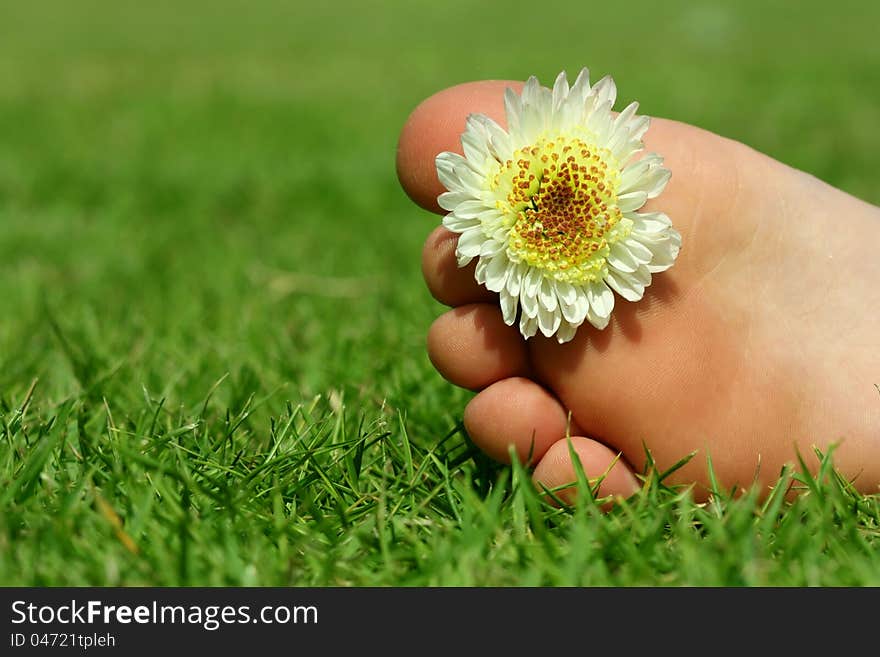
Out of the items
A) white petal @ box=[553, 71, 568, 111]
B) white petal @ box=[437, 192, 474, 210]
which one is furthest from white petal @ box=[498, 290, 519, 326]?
white petal @ box=[553, 71, 568, 111]

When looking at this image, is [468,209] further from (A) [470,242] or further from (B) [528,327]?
(B) [528,327]

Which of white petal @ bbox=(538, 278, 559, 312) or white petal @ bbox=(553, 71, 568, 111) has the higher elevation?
white petal @ bbox=(553, 71, 568, 111)

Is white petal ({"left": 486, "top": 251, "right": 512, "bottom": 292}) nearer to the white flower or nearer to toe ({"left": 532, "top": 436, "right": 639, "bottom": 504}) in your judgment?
the white flower

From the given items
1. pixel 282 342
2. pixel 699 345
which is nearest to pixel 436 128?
pixel 699 345

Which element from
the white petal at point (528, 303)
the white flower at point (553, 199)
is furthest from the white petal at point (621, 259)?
the white petal at point (528, 303)

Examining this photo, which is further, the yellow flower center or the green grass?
the yellow flower center

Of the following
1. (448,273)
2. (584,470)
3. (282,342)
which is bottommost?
(584,470)
